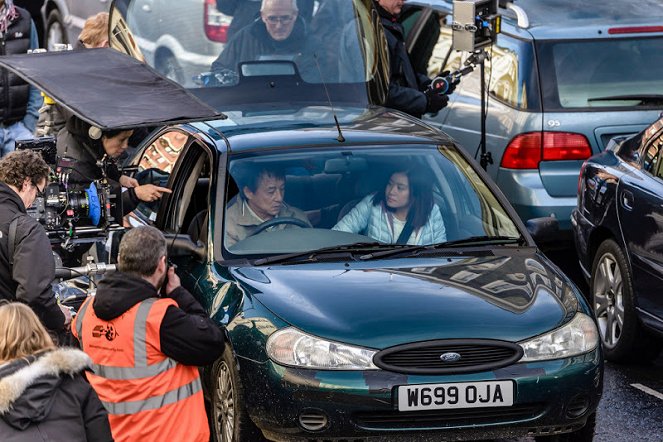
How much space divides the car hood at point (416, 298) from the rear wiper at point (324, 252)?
9 centimetres

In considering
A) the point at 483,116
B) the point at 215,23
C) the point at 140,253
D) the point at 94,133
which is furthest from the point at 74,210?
the point at 483,116

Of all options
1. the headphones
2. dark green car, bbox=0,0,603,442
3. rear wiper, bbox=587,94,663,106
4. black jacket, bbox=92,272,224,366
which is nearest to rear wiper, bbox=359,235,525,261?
dark green car, bbox=0,0,603,442

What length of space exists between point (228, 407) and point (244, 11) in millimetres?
4897

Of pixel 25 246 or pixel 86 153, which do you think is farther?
pixel 86 153

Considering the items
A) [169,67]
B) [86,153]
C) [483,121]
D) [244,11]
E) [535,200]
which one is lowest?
[535,200]

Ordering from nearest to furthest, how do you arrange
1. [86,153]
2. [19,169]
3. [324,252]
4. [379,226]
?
[19,169] → [324,252] → [379,226] → [86,153]

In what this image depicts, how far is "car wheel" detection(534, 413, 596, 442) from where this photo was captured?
766 cm

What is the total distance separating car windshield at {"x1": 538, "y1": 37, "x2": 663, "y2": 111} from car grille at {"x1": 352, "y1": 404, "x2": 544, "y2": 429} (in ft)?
15.8

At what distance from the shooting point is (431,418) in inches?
282

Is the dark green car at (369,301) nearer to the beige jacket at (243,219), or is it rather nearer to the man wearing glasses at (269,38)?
the beige jacket at (243,219)

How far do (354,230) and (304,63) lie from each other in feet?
10.4

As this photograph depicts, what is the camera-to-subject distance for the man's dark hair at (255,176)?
332 inches

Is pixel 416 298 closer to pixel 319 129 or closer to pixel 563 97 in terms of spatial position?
pixel 319 129

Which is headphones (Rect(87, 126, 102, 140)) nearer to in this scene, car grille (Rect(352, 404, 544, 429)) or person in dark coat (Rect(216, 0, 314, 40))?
person in dark coat (Rect(216, 0, 314, 40))
